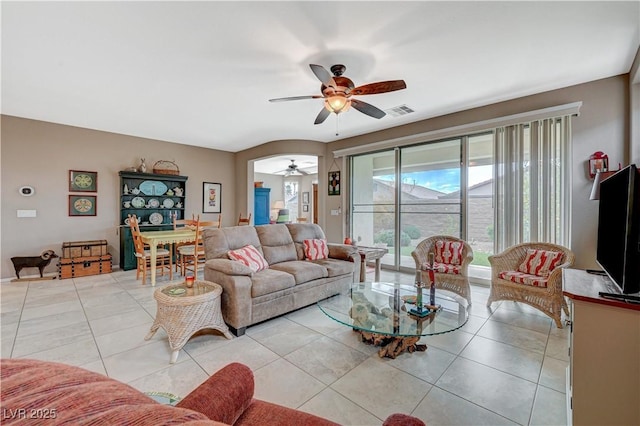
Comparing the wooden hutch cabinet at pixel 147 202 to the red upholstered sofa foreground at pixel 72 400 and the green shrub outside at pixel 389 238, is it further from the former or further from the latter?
the red upholstered sofa foreground at pixel 72 400

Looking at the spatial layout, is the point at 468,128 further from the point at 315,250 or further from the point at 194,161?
the point at 194,161

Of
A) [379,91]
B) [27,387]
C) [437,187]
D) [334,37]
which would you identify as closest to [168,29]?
[334,37]

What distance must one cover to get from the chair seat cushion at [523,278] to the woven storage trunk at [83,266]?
247 inches

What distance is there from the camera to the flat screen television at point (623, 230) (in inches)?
53.3

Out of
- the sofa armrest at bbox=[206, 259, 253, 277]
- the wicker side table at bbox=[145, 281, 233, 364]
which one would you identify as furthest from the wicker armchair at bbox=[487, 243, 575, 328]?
the wicker side table at bbox=[145, 281, 233, 364]

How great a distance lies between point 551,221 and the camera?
3412 mm

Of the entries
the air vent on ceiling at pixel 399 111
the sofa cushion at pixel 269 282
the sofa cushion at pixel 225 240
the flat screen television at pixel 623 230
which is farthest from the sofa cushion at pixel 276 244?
the flat screen television at pixel 623 230

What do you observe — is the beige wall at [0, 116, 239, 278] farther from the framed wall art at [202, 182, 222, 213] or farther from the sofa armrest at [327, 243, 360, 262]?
the sofa armrest at [327, 243, 360, 262]

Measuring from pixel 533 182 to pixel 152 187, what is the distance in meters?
6.82

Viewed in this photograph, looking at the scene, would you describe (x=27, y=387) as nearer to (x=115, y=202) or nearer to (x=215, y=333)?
(x=215, y=333)

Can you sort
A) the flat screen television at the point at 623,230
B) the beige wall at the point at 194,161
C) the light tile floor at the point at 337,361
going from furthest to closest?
the beige wall at the point at 194,161, the light tile floor at the point at 337,361, the flat screen television at the point at 623,230

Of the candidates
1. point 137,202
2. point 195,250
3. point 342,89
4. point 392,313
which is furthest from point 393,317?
point 137,202

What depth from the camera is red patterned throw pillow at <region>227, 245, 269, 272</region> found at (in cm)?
298

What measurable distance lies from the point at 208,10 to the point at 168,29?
1.59ft
